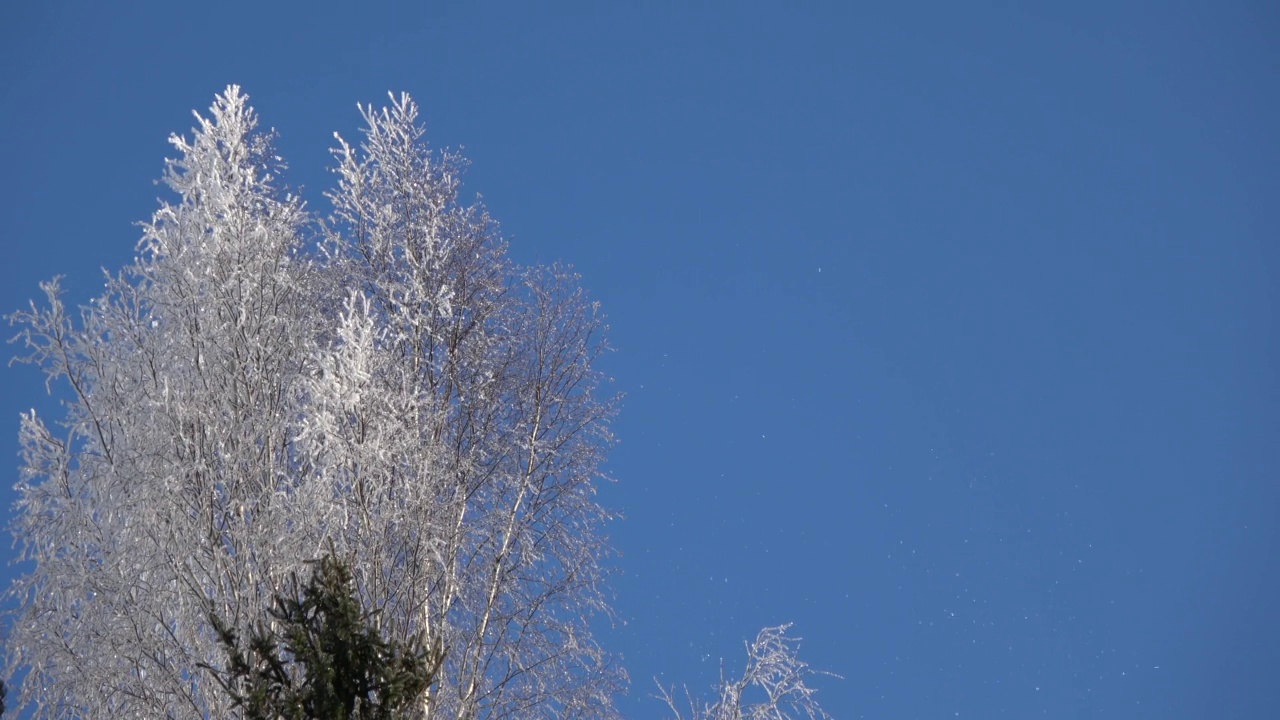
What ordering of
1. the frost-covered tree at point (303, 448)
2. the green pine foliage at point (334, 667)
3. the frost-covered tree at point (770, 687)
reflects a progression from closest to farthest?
1. the green pine foliage at point (334, 667)
2. the frost-covered tree at point (303, 448)
3. the frost-covered tree at point (770, 687)

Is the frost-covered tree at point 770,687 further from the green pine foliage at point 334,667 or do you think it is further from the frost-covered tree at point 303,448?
the green pine foliage at point 334,667

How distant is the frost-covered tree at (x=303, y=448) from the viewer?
24.3 ft

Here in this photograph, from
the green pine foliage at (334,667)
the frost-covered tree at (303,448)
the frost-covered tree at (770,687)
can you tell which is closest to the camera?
the green pine foliage at (334,667)

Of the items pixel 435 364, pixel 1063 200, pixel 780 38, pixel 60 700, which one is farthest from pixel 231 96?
pixel 780 38

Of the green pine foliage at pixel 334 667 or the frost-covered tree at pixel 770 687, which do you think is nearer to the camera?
the green pine foliage at pixel 334 667

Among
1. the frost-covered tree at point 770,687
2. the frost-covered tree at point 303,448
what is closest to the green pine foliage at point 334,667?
the frost-covered tree at point 303,448

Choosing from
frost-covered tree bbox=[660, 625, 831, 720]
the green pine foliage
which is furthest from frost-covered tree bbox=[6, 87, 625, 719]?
the green pine foliage

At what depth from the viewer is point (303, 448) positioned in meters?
7.82

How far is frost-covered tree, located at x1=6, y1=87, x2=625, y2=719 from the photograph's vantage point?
741cm

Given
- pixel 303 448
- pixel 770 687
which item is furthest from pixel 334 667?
pixel 770 687

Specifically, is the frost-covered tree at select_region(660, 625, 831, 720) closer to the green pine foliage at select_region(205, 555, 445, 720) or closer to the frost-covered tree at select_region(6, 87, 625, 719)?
the frost-covered tree at select_region(6, 87, 625, 719)

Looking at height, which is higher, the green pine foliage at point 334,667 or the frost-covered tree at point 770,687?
the frost-covered tree at point 770,687

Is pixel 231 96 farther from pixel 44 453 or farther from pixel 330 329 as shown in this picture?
pixel 44 453

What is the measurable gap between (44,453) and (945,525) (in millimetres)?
52688
